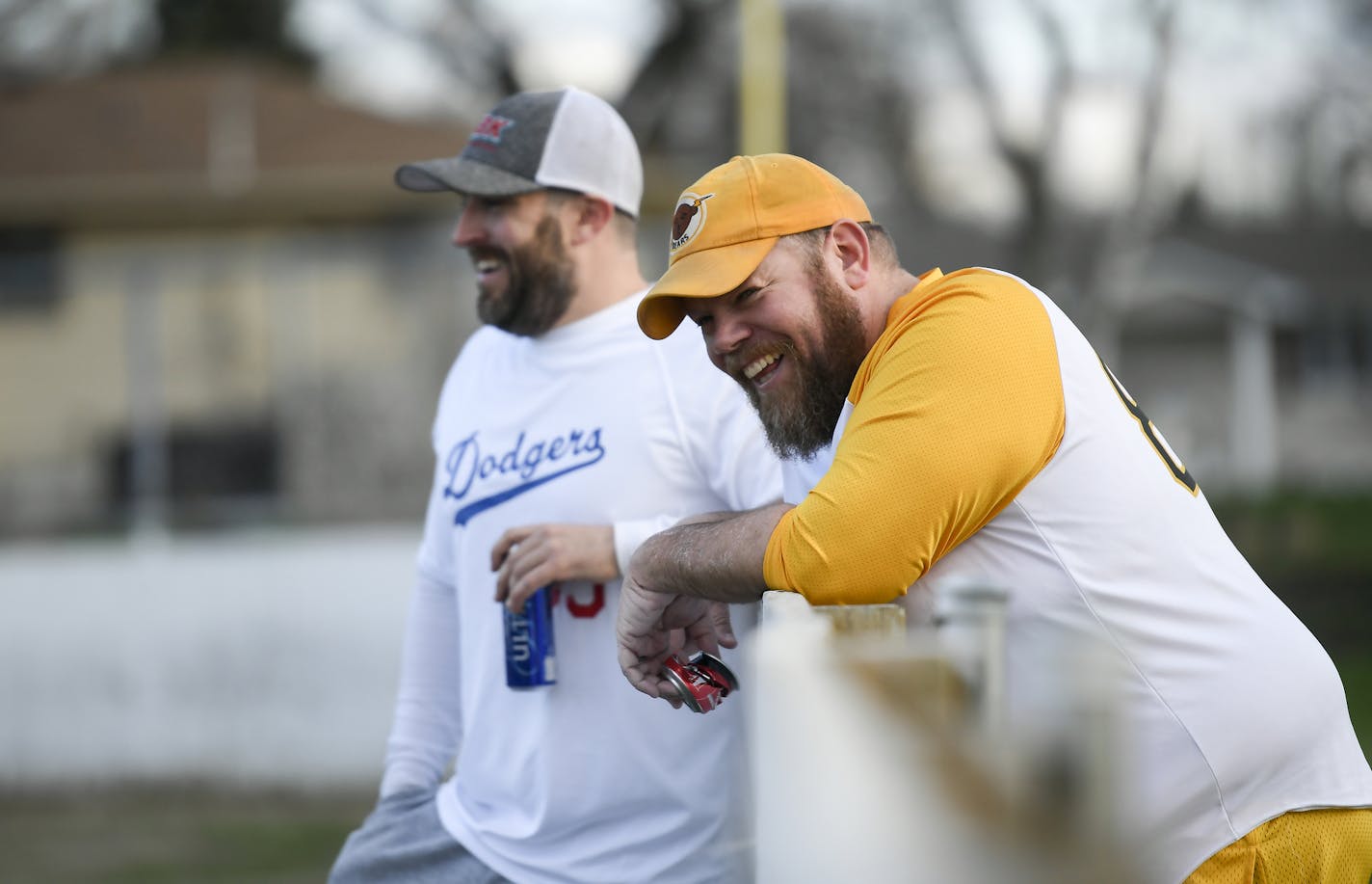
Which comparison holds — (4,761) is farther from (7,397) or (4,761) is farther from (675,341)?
(675,341)

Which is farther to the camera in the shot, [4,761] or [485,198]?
[4,761]

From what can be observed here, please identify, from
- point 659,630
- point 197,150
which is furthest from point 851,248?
point 197,150

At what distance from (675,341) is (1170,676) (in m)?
1.29

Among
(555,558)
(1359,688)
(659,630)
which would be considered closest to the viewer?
(659,630)

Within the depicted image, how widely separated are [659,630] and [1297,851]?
Answer: 3.19 feet

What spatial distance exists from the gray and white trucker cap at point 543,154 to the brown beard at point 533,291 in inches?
4.2

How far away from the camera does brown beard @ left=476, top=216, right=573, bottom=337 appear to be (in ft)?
10.4

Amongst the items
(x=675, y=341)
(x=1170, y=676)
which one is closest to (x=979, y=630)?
(x=1170, y=676)

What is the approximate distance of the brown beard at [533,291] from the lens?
10.4 feet

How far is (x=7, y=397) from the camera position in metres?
9.73

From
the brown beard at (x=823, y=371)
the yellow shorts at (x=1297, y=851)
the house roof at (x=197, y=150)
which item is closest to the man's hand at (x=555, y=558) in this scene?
the brown beard at (x=823, y=371)

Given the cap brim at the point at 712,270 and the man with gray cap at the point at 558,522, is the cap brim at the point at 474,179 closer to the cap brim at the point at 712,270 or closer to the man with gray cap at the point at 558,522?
the man with gray cap at the point at 558,522

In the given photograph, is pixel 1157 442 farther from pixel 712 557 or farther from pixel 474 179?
pixel 474 179

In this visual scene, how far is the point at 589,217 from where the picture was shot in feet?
10.7
